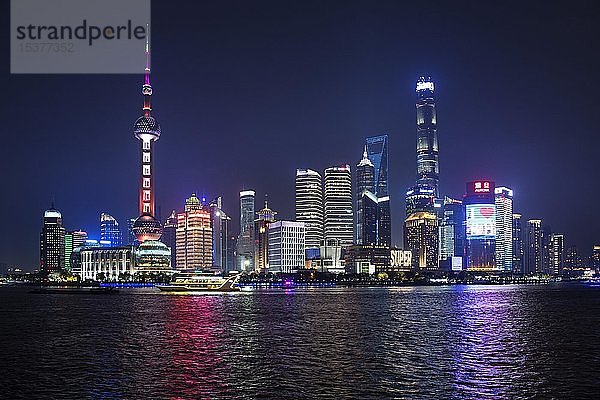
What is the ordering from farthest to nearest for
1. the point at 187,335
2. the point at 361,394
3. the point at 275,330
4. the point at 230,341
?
the point at 275,330
the point at 187,335
the point at 230,341
the point at 361,394

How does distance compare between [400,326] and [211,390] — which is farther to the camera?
[400,326]

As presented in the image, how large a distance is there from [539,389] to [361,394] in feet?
40.0

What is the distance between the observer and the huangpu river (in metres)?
45.8

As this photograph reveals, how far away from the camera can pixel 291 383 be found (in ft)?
157

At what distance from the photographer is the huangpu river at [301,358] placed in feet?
150

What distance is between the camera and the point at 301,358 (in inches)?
2336

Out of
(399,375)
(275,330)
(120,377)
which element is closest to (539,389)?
(399,375)

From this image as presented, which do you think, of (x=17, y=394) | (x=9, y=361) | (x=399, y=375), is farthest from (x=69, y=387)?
(x=399, y=375)

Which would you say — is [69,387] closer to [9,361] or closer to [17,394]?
[17,394]

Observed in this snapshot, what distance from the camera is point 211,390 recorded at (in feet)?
150

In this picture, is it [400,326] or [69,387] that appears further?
[400,326]

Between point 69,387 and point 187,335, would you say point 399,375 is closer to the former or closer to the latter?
Result: point 69,387

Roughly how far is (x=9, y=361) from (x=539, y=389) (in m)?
42.8

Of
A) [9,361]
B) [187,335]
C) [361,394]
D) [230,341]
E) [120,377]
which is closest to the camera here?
[361,394]
